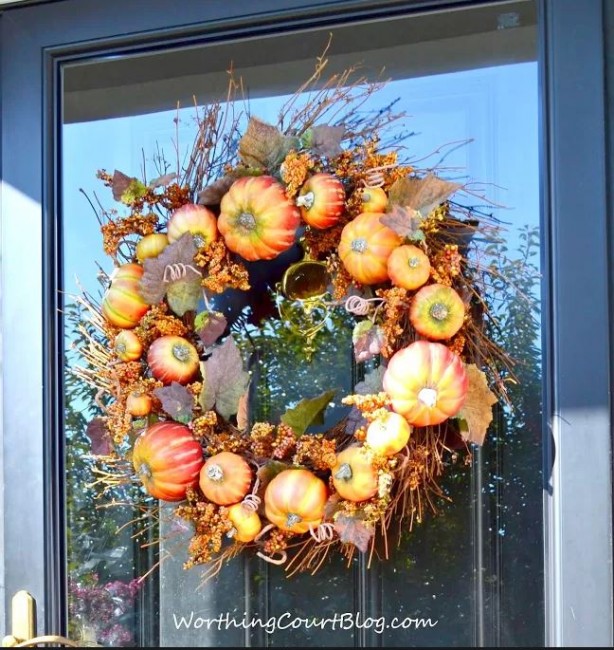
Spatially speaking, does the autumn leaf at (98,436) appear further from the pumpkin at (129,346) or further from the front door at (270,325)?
the pumpkin at (129,346)

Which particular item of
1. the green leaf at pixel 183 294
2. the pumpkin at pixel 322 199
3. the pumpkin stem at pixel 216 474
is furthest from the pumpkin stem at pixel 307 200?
the pumpkin stem at pixel 216 474

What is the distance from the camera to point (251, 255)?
1.37 m

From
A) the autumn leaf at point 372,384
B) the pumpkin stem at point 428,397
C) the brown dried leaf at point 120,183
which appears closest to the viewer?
the pumpkin stem at point 428,397

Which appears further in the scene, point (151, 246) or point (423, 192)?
point (151, 246)

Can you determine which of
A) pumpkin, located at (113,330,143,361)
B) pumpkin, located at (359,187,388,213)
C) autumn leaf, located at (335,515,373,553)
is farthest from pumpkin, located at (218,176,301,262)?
autumn leaf, located at (335,515,373,553)

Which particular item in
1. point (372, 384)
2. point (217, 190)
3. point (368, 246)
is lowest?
point (372, 384)

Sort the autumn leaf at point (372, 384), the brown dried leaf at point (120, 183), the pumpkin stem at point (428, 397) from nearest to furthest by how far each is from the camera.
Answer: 1. the pumpkin stem at point (428, 397)
2. the autumn leaf at point (372, 384)
3. the brown dried leaf at point (120, 183)

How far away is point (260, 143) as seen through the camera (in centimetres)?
139

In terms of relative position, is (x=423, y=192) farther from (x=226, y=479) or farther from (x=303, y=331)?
(x=226, y=479)

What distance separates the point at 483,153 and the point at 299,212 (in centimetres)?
34

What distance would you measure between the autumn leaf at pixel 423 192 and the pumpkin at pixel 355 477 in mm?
379

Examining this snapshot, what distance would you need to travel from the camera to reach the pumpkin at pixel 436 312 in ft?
4.16

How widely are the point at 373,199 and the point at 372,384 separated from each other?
11.4 inches

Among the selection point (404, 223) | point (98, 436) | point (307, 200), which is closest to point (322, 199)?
point (307, 200)
